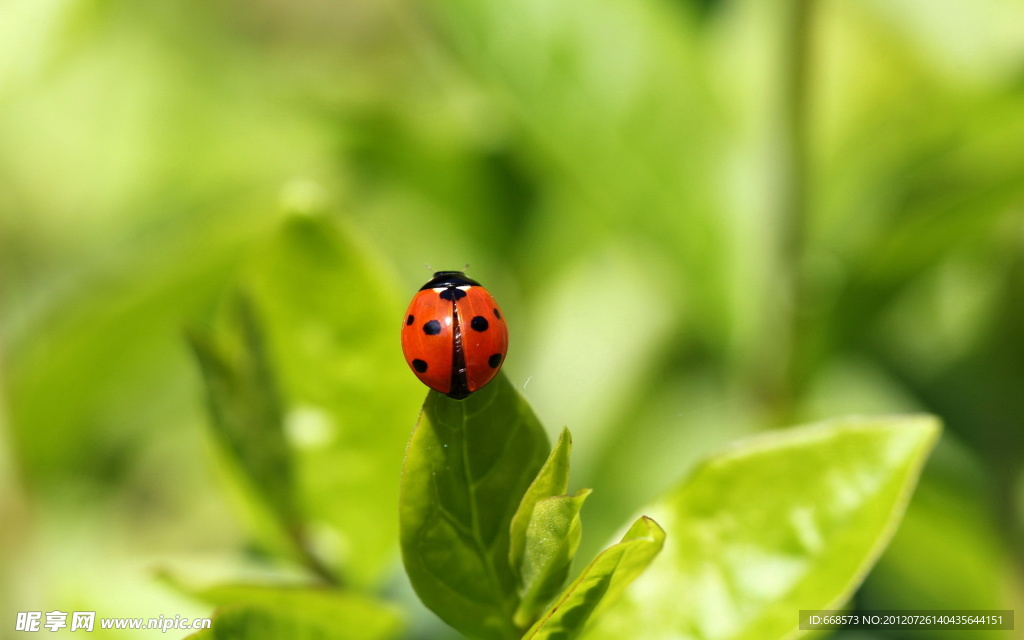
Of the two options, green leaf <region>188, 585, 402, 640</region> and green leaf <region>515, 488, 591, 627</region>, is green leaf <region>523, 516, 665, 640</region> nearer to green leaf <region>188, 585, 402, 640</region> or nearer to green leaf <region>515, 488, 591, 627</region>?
green leaf <region>515, 488, 591, 627</region>

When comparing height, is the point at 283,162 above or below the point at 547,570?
above

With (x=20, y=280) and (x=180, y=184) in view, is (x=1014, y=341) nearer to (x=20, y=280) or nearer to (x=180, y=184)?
(x=180, y=184)

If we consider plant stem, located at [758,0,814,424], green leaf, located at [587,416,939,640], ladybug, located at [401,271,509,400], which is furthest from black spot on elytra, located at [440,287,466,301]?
plant stem, located at [758,0,814,424]

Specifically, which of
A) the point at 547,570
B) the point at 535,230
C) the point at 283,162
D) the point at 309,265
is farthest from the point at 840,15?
the point at 547,570

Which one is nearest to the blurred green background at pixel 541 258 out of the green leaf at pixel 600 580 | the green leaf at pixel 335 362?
the green leaf at pixel 335 362

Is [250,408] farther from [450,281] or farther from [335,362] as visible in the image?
[450,281]
